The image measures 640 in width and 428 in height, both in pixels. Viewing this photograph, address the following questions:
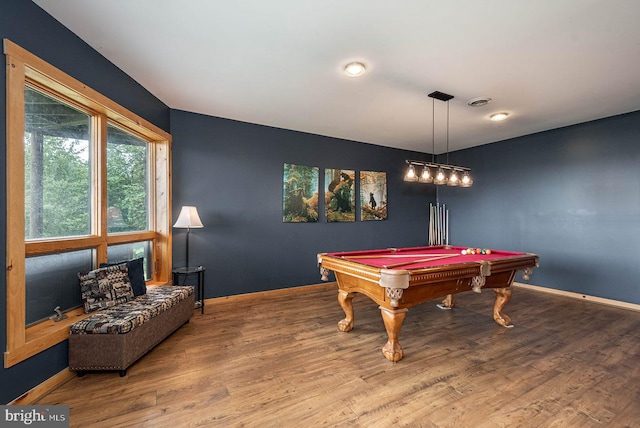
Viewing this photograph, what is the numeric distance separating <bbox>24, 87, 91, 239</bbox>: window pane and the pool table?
95.2 inches

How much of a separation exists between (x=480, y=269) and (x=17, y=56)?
4039 mm

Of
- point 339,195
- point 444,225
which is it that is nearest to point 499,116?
point 339,195

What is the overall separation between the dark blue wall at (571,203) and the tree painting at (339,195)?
277 cm

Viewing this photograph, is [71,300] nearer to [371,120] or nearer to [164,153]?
[164,153]

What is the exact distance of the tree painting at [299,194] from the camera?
4734 millimetres

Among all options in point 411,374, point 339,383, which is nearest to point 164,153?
point 339,383

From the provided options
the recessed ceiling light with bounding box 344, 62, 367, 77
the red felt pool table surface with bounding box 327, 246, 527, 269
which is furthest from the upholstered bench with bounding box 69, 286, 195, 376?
the recessed ceiling light with bounding box 344, 62, 367, 77

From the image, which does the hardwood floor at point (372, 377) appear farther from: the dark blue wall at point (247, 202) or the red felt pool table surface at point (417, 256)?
the dark blue wall at point (247, 202)

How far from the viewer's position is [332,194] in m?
5.21

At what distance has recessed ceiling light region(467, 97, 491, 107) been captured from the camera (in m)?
3.49

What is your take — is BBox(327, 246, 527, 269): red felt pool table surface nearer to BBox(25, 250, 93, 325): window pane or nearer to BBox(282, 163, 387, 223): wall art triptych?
BBox(282, 163, 387, 223): wall art triptych

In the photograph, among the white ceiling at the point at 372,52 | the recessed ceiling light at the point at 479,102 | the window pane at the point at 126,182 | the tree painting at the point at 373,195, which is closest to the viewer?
the white ceiling at the point at 372,52

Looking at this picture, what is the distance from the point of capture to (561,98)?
11.5ft

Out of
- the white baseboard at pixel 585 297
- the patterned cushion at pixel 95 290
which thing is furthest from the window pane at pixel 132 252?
the white baseboard at pixel 585 297
